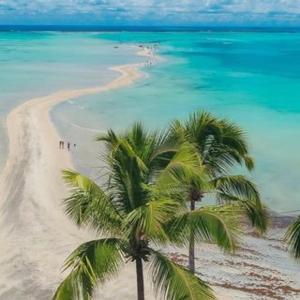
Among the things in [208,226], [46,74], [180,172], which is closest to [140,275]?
[208,226]

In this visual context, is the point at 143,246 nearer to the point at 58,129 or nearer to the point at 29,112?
the point at 58,129

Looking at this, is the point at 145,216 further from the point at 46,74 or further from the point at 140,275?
the point at 46,74

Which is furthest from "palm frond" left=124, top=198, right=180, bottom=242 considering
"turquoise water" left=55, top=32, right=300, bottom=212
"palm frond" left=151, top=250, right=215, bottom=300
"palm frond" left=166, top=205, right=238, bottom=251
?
"turquoise water" left=55, top=32, right=300, bottom=212

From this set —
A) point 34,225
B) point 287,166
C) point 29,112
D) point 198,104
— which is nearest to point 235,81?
point 198,104

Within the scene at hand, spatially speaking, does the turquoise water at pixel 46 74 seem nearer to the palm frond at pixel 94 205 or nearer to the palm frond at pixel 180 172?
the palm frond at pixel 94 205

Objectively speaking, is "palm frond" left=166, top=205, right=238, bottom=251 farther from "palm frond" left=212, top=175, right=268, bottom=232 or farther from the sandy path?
the sandy path

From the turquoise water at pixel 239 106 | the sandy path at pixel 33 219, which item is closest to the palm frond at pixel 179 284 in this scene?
the sandy path at pixel 33 219
